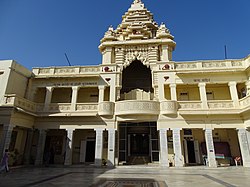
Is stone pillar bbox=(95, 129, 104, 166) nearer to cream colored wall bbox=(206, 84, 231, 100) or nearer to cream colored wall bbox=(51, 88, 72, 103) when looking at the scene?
cream colored wall bbox=(51, 88, 72, 103)

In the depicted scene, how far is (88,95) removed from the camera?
18703mm

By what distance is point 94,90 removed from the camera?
735 inches

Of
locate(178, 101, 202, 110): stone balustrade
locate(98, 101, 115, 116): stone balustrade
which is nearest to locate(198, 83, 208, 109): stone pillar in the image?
locate(178, 101, 202, 110): stone balustrade

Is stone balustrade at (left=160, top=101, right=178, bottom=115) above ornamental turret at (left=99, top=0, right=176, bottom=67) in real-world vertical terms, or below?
below

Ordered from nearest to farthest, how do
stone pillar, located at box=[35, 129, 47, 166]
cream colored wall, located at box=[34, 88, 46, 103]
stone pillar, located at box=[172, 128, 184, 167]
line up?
stone pillar, located at box=[172, 128, 184, 167] → stone pillar, located at box=[35, 129, 47, 166] → cream colored wall, located at box=[34, 88, 46, 103]

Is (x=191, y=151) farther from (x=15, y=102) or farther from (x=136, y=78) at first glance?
(x=15, y=102)

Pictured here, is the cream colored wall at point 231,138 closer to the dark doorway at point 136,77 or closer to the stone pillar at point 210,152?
the stone pillar at point 210,152

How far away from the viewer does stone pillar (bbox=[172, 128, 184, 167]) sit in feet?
46.6

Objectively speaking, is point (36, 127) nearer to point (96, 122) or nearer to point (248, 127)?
point (96, 122)

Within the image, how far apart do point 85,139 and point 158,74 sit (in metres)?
9.85

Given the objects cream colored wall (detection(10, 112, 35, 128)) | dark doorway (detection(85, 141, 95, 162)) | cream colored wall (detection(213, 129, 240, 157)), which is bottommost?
dark doorway (detection(85, 141, 95, 162))

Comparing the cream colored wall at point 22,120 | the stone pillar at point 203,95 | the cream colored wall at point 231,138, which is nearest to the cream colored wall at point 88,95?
the cream colored wall at point 22,120

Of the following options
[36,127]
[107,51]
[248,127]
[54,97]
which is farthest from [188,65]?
[36,127]

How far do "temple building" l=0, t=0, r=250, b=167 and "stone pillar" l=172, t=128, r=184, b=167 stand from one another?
0.26ft
